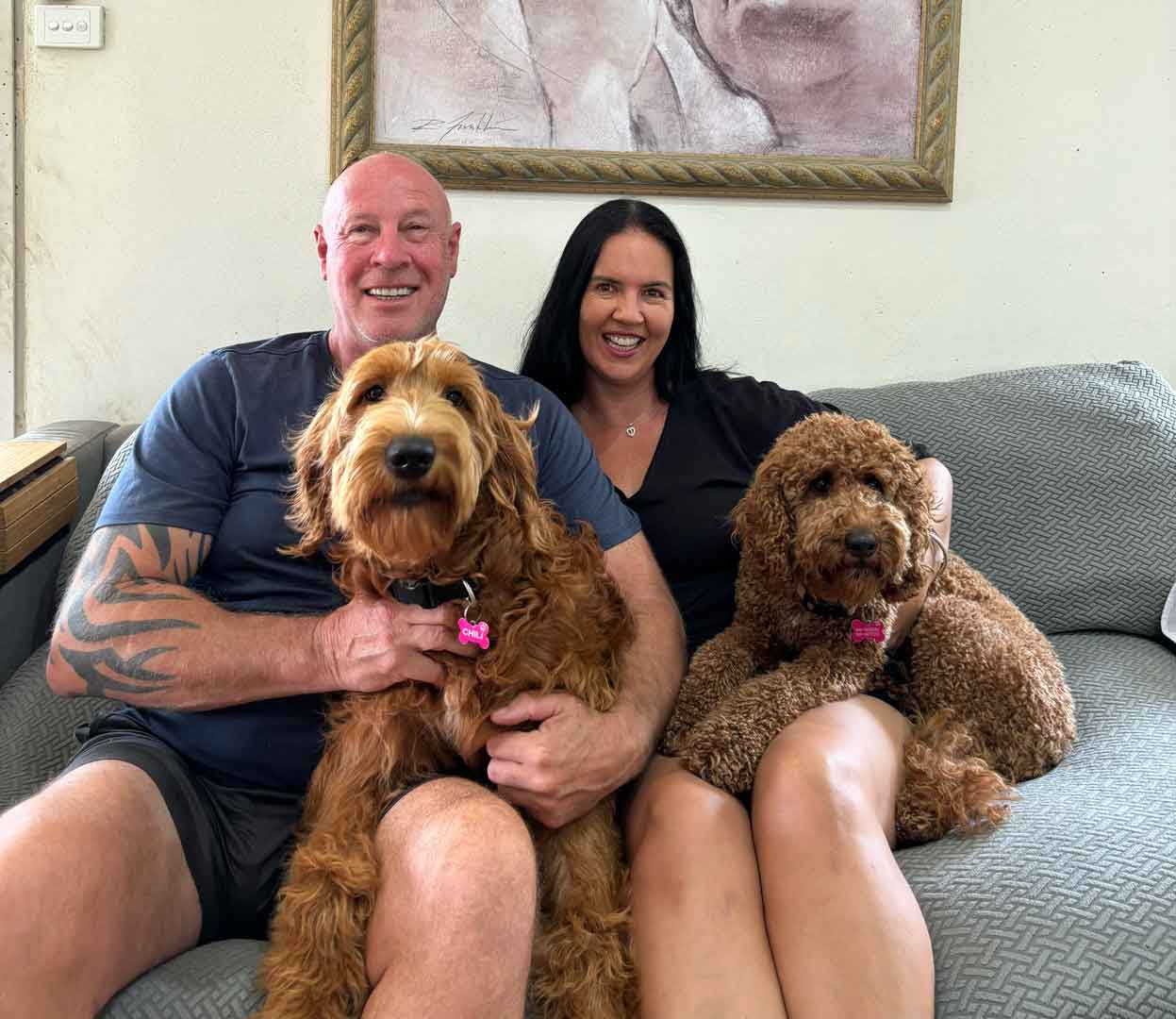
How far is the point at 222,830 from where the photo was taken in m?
1.58

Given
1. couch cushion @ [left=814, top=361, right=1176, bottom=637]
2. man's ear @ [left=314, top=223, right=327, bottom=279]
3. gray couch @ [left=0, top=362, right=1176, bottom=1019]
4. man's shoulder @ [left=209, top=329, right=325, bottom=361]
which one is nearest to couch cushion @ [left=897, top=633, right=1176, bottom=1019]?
gray couch @ [left=0, top=362, right=1176, bottom=1019]

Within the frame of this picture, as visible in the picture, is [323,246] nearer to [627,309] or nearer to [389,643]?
[627,309]

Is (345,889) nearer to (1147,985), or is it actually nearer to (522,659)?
(522,659)

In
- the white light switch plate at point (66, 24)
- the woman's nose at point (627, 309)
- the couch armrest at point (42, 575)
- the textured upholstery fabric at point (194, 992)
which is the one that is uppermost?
the white light switch plate at point (66, 24)

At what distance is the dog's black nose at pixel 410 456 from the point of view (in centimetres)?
131

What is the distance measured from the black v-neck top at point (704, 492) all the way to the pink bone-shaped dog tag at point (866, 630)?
0.31 m

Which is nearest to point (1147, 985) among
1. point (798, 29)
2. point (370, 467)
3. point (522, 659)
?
point (522, 659)

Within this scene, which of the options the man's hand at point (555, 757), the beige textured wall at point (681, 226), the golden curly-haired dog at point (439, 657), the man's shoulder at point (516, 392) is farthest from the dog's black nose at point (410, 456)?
the beige textured wall at point (681, 226)

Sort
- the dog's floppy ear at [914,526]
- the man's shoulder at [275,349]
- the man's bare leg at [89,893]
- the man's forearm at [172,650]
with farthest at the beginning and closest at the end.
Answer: the man's shoulder at [275,349]
the dog's floppy ear at [914,526]
the man's forearm at [172,650]
the man's bare leg at [89,893]

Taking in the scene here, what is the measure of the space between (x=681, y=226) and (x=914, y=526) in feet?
4.33

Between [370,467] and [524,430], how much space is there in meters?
0.30

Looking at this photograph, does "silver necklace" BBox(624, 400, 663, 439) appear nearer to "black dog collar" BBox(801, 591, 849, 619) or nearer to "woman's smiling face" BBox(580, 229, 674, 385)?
"woman's smiling face" BBox(580, 229, 674, 385)

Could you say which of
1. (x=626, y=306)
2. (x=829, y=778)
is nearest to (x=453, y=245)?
(x=626, y=306)
